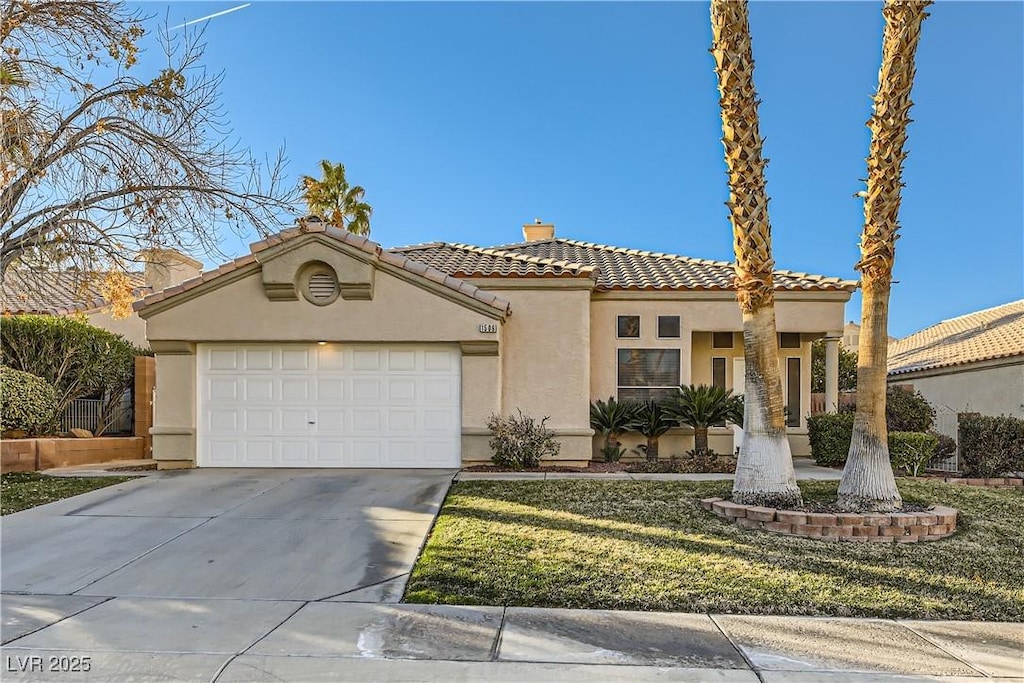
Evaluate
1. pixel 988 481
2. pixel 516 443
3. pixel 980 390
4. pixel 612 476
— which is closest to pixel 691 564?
pixel 612 476

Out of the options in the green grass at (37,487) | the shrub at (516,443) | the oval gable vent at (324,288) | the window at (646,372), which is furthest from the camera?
the window at (646,372)

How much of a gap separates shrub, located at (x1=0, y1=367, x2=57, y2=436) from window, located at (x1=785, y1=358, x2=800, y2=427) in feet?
52.6

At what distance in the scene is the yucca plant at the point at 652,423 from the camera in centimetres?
1425

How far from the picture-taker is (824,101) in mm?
14891

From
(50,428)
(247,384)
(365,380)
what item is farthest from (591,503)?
(50,428)

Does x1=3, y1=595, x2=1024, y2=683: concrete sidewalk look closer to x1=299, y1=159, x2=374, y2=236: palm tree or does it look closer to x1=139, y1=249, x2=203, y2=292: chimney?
x1=139, y1=249, x2=203, y2=292: chimney

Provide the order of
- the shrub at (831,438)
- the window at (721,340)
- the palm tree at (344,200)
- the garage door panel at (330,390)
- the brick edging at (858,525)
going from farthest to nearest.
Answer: the palm tree at (344,200)
the window at (721,340)
the shrub at (831,438)
the garage door panel at (330,390)
the brick edging at (858,525)

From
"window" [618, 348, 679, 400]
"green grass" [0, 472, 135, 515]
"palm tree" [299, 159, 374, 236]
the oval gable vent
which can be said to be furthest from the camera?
"palm tree" [299, 159, 374, 236]

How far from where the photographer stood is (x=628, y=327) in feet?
49.8

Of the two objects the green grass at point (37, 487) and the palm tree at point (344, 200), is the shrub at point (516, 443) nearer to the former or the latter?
the green grass at point (37, 487)

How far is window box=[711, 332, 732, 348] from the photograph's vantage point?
16.2 meters

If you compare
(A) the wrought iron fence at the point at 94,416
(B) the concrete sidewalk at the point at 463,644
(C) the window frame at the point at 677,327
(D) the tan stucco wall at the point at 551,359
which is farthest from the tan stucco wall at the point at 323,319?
(B) the concrete sidewalk at the point at 463,644

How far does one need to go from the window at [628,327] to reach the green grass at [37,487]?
9839mm

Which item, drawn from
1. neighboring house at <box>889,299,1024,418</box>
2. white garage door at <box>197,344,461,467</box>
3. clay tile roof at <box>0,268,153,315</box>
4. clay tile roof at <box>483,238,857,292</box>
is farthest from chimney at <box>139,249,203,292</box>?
neighboring house at <box>889,299,1024,418</box>
